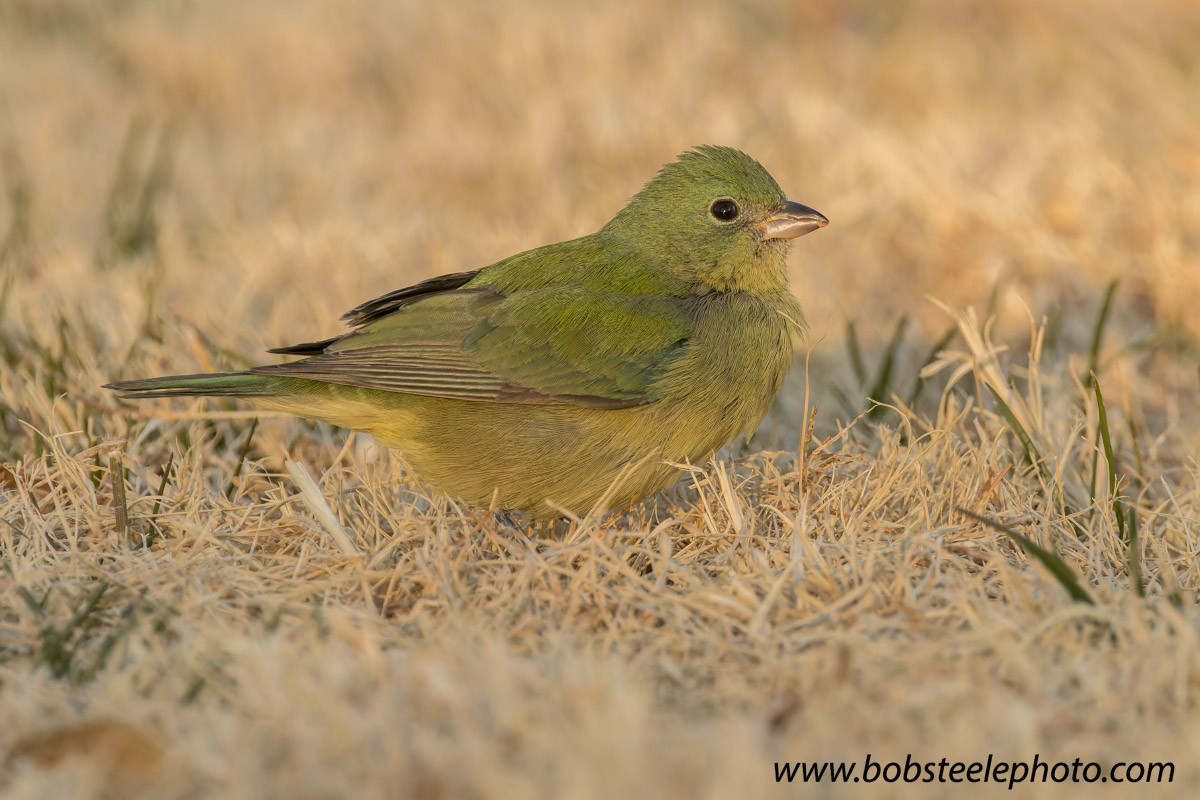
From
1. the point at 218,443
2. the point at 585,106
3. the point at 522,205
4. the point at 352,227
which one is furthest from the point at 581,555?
the point at 585,106

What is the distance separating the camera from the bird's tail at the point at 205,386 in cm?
356

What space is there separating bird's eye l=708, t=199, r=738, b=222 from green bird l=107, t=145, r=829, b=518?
0.01m

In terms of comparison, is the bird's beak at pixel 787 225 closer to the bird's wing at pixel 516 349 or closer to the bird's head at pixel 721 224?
the bird's head at pixel 721 224

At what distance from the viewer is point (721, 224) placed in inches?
158

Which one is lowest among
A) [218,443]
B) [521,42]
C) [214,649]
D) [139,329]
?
[214,649]

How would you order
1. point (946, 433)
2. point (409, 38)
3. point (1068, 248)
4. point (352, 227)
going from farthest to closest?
point (409, 38) → point (352, 227) → point (1068, 248) → point (946, 433)

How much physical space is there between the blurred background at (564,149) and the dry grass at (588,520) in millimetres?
28

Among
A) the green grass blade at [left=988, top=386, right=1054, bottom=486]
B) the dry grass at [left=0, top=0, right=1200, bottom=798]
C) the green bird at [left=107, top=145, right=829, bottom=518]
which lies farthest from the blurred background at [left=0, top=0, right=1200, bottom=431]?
the green grass blade at [left=988, top=386, right=1054, bottom=486]

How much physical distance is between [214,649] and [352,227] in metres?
3.51

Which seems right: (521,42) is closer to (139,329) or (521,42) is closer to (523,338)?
(139,329)

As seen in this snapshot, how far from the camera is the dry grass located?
240cm

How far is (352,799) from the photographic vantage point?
2209 millimetres

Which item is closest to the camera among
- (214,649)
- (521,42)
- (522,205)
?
(214,649)

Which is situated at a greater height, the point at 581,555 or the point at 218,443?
the point at 218,443
